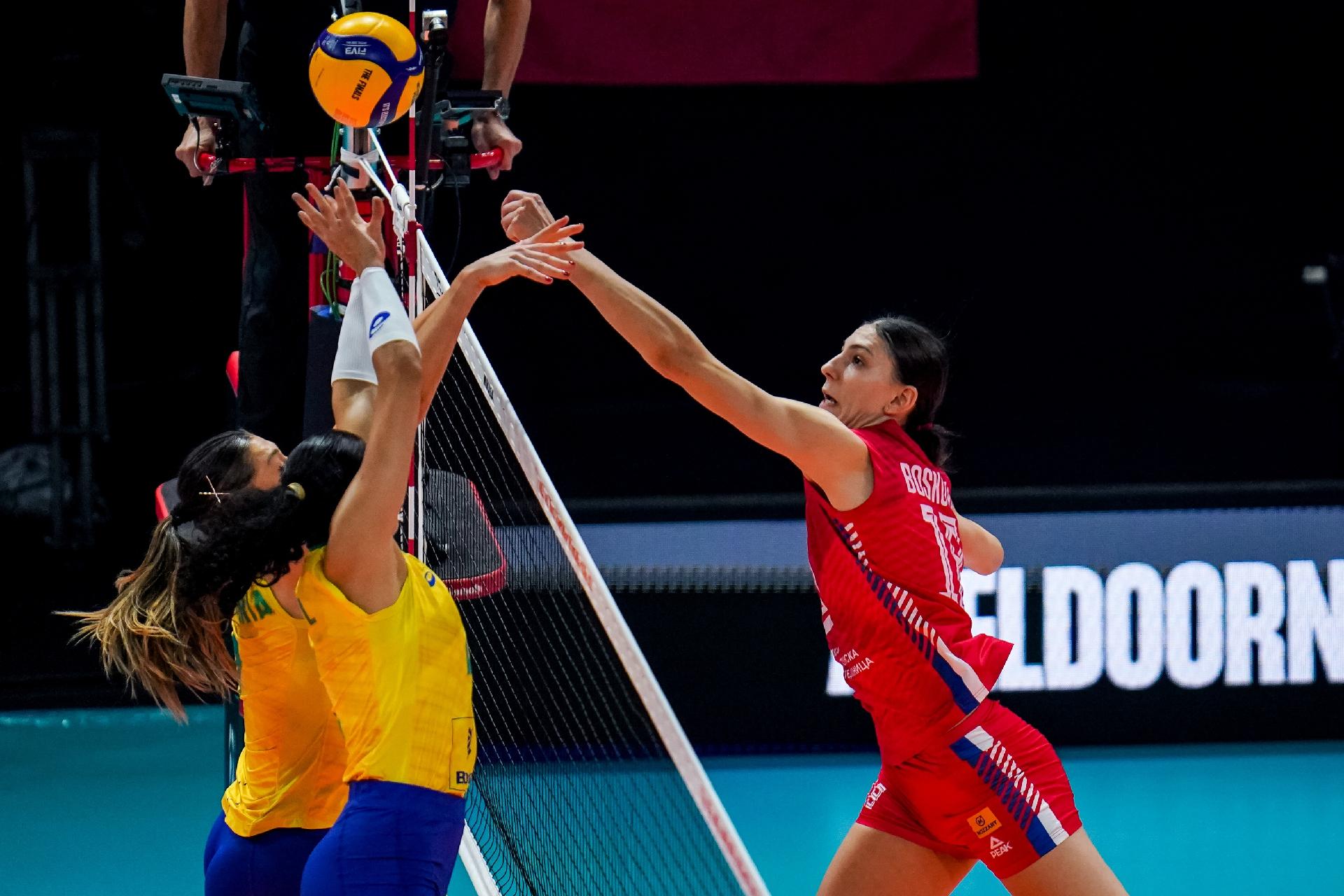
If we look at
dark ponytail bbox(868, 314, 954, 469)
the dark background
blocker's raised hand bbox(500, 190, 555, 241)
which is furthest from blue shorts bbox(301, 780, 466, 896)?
the dark background

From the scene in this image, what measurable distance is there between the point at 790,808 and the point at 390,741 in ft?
11.0

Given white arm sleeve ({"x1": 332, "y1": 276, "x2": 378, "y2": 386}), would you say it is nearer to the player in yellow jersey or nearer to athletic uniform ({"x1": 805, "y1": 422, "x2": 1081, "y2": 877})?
the player in yellow jersey

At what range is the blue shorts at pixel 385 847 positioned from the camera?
2.80 meters

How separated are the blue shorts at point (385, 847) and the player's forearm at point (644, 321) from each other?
3.25 feet

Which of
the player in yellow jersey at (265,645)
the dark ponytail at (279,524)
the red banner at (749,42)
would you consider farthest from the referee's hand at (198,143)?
the red banner at (749,42)

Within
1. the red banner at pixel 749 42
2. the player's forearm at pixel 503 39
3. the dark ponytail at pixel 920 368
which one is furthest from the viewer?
the red banner at pixel 749 42

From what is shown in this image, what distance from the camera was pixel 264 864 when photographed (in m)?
3.34

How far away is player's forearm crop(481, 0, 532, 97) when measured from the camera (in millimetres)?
4742

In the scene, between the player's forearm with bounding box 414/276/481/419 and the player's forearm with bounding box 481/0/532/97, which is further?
the player's forearm with bounding box 481/0/532/97

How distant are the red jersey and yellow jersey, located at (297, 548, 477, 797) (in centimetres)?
92

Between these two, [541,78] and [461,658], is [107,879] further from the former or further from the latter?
[541,78]

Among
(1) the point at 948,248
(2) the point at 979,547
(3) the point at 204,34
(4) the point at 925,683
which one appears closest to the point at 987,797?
(4) the point at 925,683

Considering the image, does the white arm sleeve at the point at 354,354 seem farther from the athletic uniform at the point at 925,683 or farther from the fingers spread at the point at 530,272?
the athletic uniform at the point at 925,683

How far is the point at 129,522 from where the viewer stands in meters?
8.32
